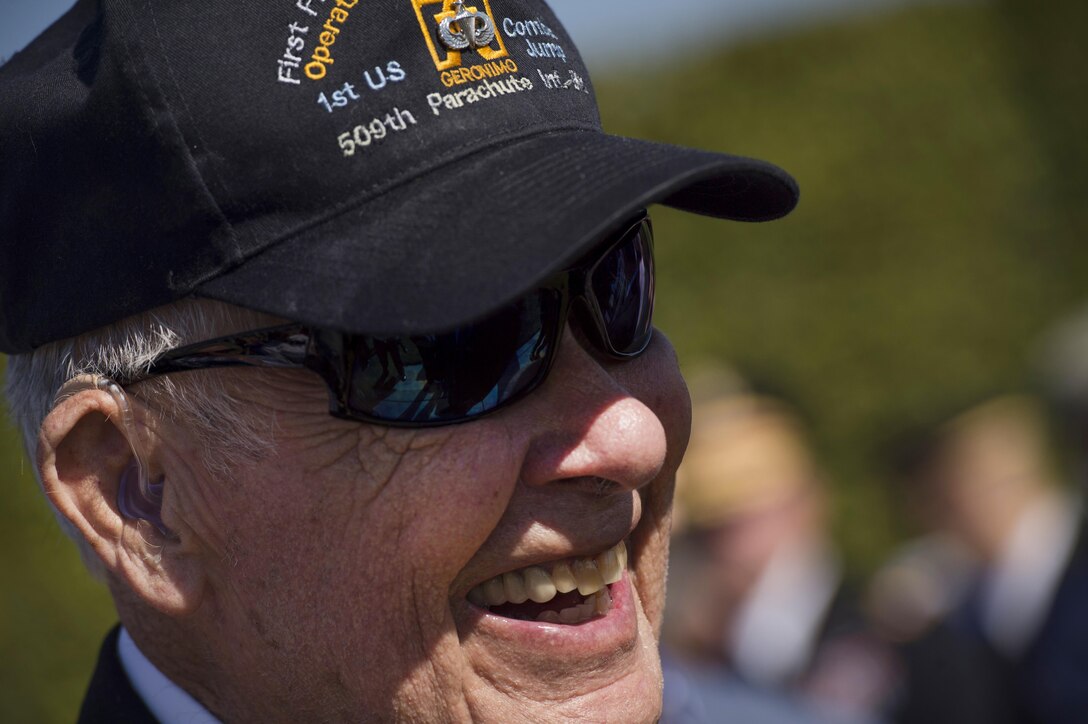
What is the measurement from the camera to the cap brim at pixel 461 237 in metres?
1.47

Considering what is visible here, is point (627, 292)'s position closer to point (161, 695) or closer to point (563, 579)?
point (563, 579)

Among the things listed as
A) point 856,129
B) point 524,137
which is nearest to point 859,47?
point 856,129

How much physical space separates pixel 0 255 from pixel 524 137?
841 mm

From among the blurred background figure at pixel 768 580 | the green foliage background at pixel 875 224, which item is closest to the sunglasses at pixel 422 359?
the blurred background figure at pixel 768 580

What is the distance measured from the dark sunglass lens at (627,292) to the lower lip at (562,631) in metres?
0.43

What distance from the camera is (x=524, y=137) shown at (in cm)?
168

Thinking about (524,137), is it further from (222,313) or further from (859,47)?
(859,47)

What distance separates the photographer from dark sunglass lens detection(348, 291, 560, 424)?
159 centimetres

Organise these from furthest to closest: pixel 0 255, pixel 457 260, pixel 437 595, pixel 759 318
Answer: pixel 759 318
pixel 0 255
pixel 437 595
pixel 457 260

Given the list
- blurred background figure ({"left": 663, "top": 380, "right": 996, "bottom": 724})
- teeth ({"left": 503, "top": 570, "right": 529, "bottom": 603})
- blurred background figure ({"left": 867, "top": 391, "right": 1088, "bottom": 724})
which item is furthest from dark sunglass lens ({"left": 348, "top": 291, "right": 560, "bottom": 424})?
blurred background figure ({"left": 663, "top": 380, "right": 996, "bottom": 724})

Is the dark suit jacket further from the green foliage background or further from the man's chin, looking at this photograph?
the green foliage background

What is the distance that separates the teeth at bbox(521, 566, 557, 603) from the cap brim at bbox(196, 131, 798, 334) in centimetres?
49

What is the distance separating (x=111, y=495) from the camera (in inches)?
70.3

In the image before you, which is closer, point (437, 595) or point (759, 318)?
point (437, 595)
